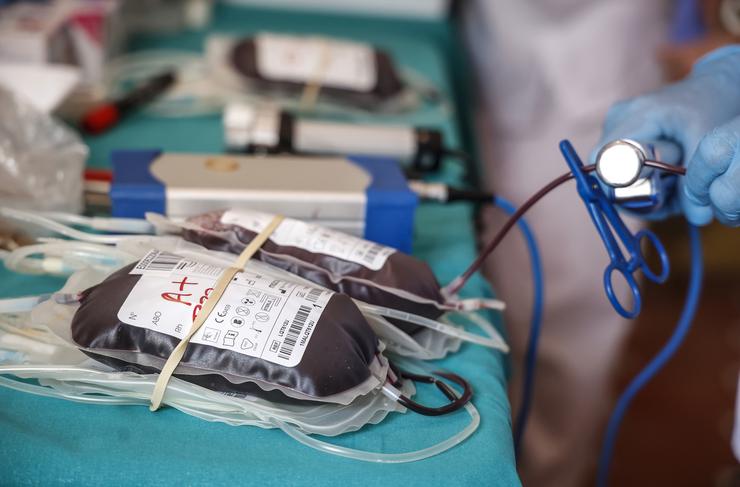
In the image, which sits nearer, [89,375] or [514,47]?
[89,375]

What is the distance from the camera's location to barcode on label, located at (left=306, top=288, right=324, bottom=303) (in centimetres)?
60

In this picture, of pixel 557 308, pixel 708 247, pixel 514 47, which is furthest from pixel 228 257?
pixel 708 247

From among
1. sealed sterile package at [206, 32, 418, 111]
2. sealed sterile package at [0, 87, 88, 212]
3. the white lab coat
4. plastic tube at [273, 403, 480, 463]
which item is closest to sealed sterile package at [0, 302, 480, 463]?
plastic tube at [273, 403, 480, 463]

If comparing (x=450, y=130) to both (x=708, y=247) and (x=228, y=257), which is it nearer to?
(x=228, y=257)

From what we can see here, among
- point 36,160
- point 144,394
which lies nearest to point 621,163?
point 144,394

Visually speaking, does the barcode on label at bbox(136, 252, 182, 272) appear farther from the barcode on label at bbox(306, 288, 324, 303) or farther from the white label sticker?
the white label sticker

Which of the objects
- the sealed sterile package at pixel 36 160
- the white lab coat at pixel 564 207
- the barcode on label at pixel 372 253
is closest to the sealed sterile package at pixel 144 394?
the barcode on label at pixel 372 253

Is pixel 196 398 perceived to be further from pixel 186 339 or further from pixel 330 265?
pixel 330 265

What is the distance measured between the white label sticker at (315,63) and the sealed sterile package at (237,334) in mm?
668

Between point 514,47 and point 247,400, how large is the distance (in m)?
1.12

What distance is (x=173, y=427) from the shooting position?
58cm

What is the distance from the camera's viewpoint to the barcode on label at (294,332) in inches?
22.0

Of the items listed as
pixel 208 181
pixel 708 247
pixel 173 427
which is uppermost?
pixel 208 181

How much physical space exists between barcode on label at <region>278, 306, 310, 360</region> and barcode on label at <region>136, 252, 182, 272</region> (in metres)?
0.12
